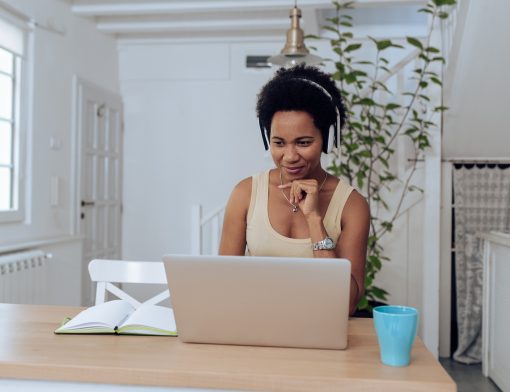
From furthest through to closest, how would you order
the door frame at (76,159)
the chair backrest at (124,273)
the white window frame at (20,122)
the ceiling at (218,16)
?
1. the door frame at (76,159)
2. the ceiling at (218,16)
3. the white window frame at (20,122)
4. the chair backrest at (124,273)

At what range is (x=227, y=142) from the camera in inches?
200

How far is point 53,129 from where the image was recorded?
397 centimetres

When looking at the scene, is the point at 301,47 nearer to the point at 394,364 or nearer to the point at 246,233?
the point at 246,233

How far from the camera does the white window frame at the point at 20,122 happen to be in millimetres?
3564

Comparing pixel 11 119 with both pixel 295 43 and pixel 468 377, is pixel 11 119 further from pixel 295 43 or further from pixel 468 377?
pixel 468 377

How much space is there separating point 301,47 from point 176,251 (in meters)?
2.74

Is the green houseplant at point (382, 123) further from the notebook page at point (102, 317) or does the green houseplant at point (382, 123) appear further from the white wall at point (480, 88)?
the notebook page at point (102, 317)

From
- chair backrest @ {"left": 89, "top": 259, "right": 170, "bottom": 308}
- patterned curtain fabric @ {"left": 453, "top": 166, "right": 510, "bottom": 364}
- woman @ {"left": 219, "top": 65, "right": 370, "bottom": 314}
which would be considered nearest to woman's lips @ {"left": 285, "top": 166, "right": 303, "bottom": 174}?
woman @ {"left": 219, "top": 65, "right": 370, "bottom": 314}

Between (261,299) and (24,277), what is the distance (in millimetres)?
2705

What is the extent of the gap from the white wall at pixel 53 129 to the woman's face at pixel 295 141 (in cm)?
247

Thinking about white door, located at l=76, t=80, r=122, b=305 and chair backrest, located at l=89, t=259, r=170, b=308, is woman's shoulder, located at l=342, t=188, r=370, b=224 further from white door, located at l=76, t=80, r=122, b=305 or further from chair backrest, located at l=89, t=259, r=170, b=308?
white door, located at l=76, t=80, r=122, b=305

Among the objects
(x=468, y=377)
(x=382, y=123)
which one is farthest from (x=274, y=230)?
(x=468, y=377)

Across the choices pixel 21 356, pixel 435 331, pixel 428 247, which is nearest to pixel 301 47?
pixel 428 247

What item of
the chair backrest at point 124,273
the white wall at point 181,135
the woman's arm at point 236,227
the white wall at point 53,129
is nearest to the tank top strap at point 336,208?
the woman's arm at point 236,227
